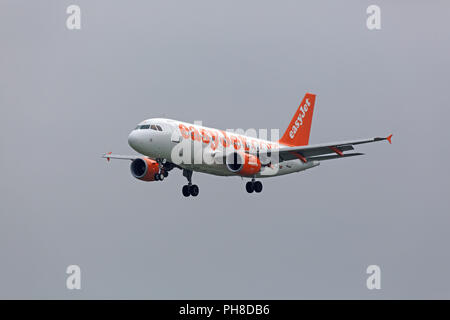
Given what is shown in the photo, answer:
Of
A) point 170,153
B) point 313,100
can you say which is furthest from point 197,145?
point 313,100

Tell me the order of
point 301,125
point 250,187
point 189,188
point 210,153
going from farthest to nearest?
point 301,125, point 189,188, point 250,187, point 210,153

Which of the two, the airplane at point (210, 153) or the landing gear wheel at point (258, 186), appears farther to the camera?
the landing gear wheel at point (258, 186)

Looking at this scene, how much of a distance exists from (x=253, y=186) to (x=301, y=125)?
31.6 feet

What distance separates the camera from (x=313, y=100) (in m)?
69.7

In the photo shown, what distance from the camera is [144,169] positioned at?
5822 cm

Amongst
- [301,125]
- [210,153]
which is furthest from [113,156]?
[301,125]

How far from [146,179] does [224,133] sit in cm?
619

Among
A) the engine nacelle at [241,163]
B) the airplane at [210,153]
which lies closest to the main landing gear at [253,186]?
the airplane at [210,153]

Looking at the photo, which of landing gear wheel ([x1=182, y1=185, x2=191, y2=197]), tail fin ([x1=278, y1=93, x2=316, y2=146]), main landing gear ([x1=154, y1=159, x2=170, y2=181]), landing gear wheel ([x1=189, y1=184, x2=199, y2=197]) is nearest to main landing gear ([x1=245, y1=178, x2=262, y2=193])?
landing gear wheel ([x1=189, y1=184, x2=199, y2=197])

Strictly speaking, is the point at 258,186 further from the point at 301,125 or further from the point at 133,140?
the point at 133,140

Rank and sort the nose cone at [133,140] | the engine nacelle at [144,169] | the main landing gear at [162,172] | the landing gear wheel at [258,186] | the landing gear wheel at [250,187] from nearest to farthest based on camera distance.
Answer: the nose cone at [133,140]
the main landing gear at [162,172]
the engine nacelle at [144,169]
the landing gear wheel at [250,187]
the landing gear wheel at [258,186]

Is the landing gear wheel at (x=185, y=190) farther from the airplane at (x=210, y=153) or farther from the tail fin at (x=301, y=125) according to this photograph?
the tail fin at (x=301, y=125)

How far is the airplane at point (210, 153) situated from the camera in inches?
2110

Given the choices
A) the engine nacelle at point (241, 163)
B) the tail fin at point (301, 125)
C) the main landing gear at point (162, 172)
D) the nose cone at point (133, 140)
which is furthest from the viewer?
the tail fin at point (301, 125)
